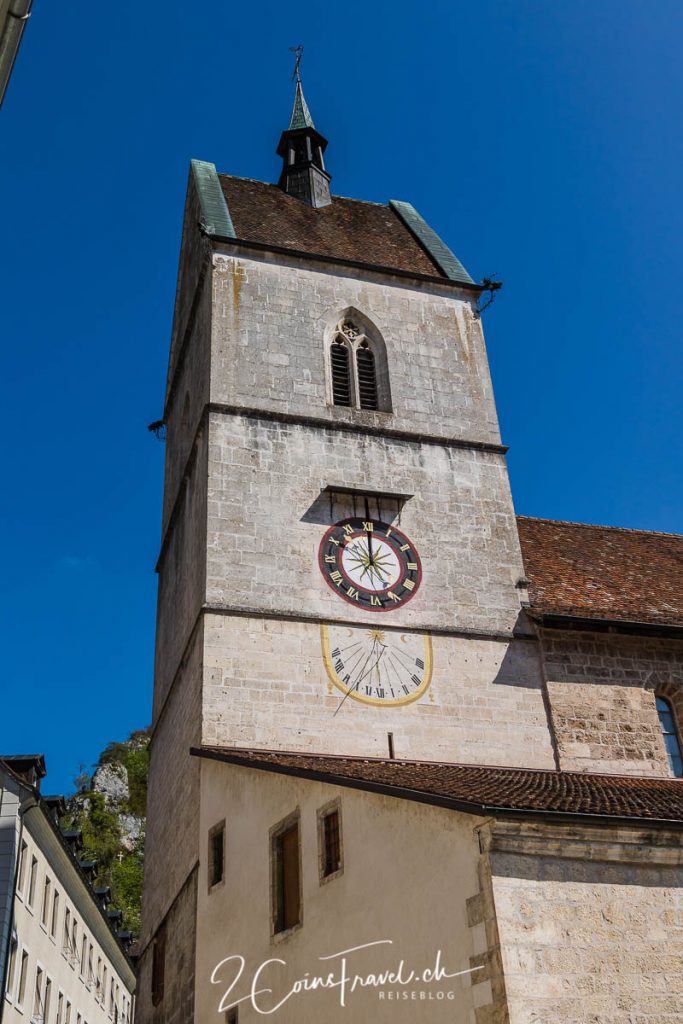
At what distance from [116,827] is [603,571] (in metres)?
40.3

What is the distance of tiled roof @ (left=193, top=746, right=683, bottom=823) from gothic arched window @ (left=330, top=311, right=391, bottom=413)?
21.8 feet

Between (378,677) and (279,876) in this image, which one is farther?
(378,677)

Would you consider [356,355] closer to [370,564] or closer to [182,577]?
[370,564]

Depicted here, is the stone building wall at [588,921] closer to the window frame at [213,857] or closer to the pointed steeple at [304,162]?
the window frame at [213,857]

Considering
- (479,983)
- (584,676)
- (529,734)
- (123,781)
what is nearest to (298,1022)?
(479,983)

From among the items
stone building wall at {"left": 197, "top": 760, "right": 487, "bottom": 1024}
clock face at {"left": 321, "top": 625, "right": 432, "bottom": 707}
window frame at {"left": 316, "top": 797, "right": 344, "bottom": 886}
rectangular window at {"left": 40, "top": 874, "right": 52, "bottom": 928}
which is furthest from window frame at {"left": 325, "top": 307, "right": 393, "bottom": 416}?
rectangular window at {"left": 40, "top": 874, "right": 52, "bottom": 928}

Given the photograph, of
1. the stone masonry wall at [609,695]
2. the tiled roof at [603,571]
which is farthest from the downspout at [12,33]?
the stone masonry wall at [609,695]

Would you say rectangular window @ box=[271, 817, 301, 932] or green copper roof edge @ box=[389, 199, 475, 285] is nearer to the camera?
rectangular window @ box=[271, 817, 301, 932]

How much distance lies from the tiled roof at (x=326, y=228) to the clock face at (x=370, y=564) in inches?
234

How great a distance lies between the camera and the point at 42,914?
970 inches

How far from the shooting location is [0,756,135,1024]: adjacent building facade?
2198 centimetres

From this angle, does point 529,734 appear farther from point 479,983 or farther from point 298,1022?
point 479,983

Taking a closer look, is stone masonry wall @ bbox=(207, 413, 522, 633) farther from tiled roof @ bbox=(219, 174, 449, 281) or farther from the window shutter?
tiled roof @ bbox=(219, 174, 449, 281)

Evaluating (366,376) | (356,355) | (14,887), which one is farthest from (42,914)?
(356,355)
